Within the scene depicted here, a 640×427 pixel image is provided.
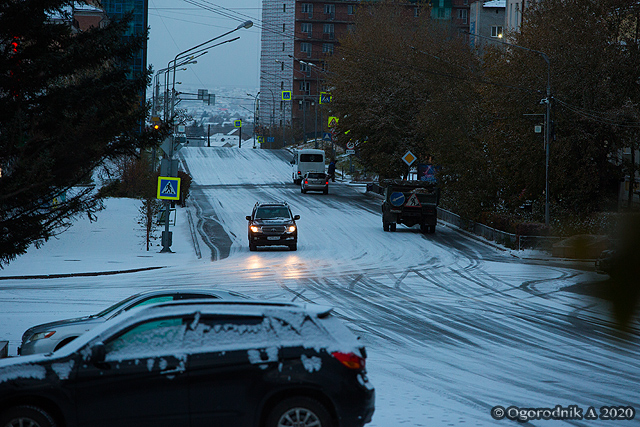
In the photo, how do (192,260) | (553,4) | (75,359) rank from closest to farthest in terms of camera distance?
1. (75,359)
2. (192,260)
3. (553,4)

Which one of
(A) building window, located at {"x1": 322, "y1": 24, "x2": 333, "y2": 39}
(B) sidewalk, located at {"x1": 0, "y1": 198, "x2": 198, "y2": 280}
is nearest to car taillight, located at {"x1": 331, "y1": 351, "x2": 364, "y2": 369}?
(B) sidewalk, located at {"x1": 0, "y1": 198, "x2": 198, "y2": 280}

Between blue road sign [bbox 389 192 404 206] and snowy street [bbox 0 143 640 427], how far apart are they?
1534mm

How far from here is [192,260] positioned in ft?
87.0

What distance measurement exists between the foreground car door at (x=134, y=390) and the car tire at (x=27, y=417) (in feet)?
0.94

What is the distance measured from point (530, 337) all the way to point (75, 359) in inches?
374

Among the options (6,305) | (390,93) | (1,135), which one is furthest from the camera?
(390,93)

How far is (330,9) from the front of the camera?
379 ft

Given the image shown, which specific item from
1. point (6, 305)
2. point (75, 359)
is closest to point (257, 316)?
point (75, 359)

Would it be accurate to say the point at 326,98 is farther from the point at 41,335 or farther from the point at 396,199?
the point at 41,335

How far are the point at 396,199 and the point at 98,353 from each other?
28.7 metres

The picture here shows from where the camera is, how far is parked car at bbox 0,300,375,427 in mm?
6355

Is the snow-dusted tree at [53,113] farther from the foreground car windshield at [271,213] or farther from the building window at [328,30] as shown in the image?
the building window at [328,30]

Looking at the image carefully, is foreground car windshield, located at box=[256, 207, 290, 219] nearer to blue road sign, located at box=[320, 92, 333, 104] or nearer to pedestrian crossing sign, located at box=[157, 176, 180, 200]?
pedestrian crossing sign, located at box=[157, 176, 180, 200]

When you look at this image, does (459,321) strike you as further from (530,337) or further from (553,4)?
(553,4)
